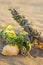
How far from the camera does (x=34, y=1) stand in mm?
5891

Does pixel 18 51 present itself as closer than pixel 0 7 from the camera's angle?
Yes

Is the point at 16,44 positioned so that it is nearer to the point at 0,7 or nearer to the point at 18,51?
the point at 18,51

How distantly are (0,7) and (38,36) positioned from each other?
2493mm

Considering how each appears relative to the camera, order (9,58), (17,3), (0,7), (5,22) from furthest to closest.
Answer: (17,3)
(0,7)
(5,22)
(9,58)

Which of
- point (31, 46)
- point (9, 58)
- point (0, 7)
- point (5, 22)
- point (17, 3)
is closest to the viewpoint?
point (9, 58)

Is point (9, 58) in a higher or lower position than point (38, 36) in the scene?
lower

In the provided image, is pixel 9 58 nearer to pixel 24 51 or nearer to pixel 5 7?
pixel 24 51

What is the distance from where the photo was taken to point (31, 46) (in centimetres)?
317

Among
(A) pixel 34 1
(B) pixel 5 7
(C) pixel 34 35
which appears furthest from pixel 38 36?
(A) pixel 34 1

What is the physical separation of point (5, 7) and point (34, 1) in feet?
2.78

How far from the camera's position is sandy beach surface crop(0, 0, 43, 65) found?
9.58ft

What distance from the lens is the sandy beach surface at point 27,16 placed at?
9.58 feet

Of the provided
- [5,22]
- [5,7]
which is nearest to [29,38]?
[5,22]

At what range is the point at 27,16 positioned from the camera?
4.74 metres
